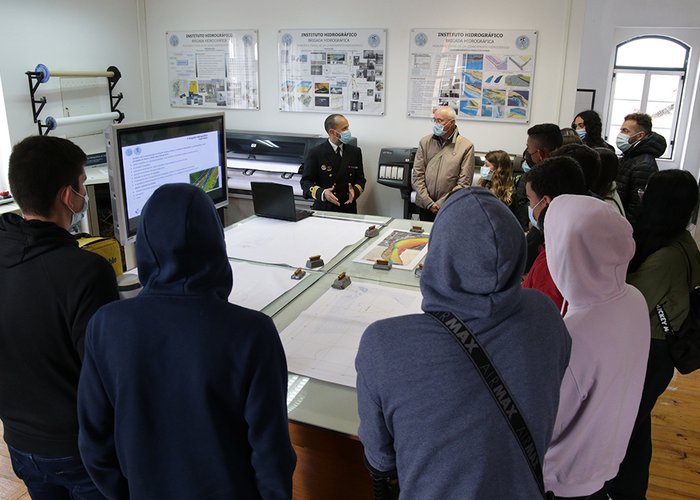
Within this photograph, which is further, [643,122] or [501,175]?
[643,122]

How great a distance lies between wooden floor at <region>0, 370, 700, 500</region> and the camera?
2400 millimetres

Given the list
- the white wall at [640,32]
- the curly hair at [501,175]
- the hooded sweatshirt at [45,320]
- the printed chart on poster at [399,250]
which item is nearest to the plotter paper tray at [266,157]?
the curly hair at [501,175]

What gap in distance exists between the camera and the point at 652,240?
1.96 m

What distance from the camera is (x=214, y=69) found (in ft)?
18.0

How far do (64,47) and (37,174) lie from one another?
13.7 feet

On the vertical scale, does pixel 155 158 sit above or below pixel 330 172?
above

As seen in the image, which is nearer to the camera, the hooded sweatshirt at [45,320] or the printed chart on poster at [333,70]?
the hooded sweatshirt at [45,320]

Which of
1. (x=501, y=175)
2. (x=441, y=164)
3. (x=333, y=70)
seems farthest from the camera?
(x=333, y=70)

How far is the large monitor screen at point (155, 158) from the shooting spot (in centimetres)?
221

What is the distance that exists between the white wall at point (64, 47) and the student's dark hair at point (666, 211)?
14.7 feet

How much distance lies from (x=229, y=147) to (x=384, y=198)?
5.13ft

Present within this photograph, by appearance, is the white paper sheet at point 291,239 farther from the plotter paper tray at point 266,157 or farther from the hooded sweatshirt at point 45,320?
the plotter paper tray at point 266,157

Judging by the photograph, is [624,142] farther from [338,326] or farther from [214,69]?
[214,69]

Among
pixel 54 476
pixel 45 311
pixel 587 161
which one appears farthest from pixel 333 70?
pixel 54 476
